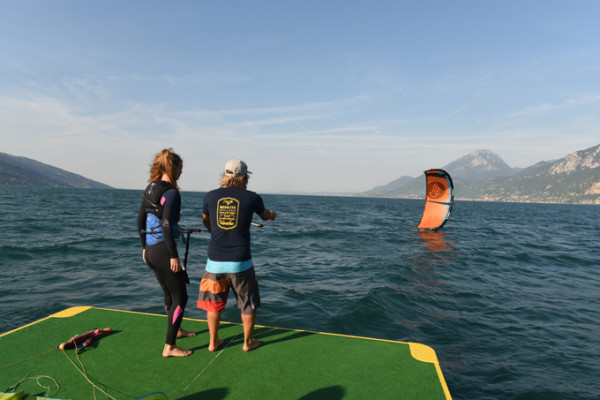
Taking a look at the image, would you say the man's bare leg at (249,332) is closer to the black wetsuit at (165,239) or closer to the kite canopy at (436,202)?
the black wetsuit at (165,239)

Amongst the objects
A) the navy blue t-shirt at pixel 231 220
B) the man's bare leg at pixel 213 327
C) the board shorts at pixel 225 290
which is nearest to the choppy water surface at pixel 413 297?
the man's bare leg at pixel 213 327

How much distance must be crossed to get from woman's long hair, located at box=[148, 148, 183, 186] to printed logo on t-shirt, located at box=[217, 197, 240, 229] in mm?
711

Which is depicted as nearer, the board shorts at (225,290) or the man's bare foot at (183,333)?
the board shorts at (225,290)

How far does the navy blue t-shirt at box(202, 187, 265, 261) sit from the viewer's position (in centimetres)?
366

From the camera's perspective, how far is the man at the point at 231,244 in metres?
3.68

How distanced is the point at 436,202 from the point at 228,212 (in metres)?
25.8

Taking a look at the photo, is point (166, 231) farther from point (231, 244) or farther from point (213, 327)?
point (213, 327)

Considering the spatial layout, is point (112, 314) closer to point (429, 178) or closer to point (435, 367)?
point (435, 367)

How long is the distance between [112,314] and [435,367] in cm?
516

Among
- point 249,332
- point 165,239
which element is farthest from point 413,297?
point 165,239

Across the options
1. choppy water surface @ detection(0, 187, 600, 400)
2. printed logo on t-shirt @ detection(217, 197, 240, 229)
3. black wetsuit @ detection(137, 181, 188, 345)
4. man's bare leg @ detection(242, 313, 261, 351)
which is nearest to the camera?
black wetsuit @ detection(137, 181, 188, 345)

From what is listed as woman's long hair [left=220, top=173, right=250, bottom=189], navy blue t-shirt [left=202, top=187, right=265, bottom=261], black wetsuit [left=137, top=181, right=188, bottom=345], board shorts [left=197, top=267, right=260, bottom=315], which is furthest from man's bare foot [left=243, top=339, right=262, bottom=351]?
woman's long hair [left=220, top=173, right=250, bottom=189]

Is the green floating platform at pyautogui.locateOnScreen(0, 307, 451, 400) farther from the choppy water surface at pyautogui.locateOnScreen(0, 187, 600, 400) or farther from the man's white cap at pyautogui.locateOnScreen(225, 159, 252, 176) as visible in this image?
the man's white cap at pyautogui.locateOnScreen(225, 159, 252, 176)

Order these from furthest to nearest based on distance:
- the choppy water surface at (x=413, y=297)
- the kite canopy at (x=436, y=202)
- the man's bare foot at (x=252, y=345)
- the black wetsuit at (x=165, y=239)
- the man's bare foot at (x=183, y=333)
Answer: the kite canopy at (x=436, y=202) < the choppy water surface at (x=413, y=297) < the man's bare foot at (x=183, y=333) < the man's bare foot at (x=252, y=345) < the black wetsuit at (x=165, y=239)
